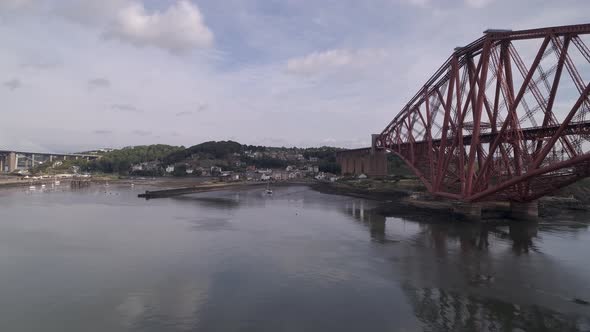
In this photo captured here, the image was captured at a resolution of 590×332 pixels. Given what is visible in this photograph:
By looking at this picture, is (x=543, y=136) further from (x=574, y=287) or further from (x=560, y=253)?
(x=574, y=287)

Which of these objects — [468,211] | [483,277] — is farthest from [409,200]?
[483,277]

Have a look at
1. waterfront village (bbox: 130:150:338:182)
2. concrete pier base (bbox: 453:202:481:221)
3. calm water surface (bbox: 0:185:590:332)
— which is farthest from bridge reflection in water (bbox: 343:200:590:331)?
waterfront village (bbox: 130:150:338:182)

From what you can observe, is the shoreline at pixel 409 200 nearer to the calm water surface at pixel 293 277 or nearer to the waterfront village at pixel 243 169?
the calm water surface at pixel 293 277

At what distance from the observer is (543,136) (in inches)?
816

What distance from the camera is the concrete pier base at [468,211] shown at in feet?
95.7

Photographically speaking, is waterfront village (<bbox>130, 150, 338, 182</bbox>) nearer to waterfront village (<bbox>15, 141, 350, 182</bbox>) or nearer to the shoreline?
waterfront village (<bbox>15, 141, 350, 182</bbox>)

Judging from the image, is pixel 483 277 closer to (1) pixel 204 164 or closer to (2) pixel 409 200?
(2) pixel 409 200

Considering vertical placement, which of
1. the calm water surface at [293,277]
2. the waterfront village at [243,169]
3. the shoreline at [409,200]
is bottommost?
the calm water surface at [293,277]

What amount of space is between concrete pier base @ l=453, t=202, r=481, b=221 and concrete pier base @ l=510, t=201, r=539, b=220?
2.68 metres

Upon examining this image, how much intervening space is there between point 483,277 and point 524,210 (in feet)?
56.2

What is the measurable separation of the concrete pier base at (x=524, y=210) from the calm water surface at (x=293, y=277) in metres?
0.99

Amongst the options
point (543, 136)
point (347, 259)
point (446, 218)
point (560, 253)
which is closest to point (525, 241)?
point (560, 253)

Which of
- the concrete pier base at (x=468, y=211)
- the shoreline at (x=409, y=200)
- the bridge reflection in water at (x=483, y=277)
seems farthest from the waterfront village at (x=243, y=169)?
the bridge reflection in water at (x=483, y=277)

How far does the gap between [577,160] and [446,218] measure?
1449 cm
